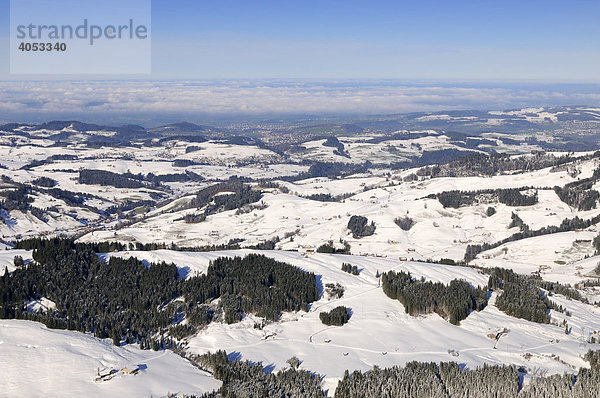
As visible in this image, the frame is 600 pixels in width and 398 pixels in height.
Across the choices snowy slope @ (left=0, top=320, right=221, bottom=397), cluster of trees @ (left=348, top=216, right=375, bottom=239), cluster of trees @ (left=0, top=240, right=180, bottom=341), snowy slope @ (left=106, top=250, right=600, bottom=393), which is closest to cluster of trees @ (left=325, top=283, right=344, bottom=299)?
snowy slope @ (left=106, top=250, right=600, bottom=393)

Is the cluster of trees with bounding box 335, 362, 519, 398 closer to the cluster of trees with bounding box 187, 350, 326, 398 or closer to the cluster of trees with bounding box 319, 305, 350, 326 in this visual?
the cluster of trees with bounding box 187, 350, 326, 398

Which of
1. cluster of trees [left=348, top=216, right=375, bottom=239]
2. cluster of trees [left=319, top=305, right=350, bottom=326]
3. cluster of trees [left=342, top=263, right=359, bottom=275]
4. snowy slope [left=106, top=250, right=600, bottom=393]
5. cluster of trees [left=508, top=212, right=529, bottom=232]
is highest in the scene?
cluster of trees [left=342, top=263, right=359, bottom=275]

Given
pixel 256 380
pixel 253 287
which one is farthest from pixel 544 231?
pixel 256 380

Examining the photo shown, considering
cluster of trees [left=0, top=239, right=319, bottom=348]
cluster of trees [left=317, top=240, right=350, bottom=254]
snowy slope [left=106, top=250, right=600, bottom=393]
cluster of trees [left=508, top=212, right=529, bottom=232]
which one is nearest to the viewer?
snowy slope [left=106, top=250, right=600, bottom=393]

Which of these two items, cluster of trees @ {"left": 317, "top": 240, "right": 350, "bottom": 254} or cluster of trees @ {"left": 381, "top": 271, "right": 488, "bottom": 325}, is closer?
cluster of trees @ {"left": 381, "top": 271, "right": 488, "bottom": 325}

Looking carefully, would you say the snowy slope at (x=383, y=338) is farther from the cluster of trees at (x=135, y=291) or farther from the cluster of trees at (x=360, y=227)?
the cluster of trees at (x=360, y=227)

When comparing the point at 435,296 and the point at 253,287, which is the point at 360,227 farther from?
the point at 253,287

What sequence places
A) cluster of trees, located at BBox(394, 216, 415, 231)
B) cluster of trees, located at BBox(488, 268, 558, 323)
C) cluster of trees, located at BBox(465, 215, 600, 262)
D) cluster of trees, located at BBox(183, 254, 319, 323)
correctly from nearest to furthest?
cluster of trees, located at BBox(183, 254, 319, 323)
cluster of trees, located at BBox(488, 268, 558, 323)
cluster of trees, located at BBox(465, 215, 600, 262)
cluster of trees, located at BBox(394, 216, 415, 231)
